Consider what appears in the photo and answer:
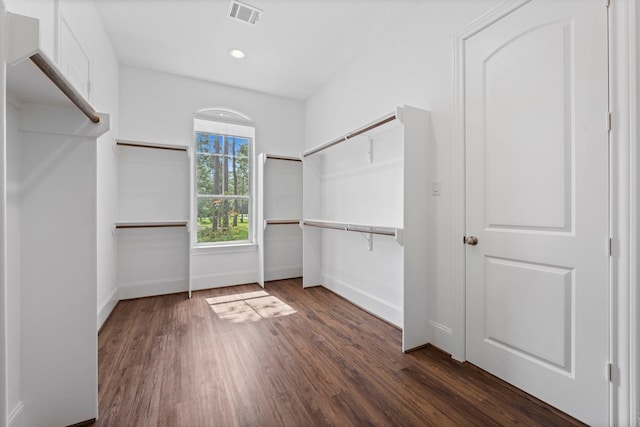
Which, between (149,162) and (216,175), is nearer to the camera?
(149,162)

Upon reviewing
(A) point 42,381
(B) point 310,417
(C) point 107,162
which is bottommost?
(B) point 310,417

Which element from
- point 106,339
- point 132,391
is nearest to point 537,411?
point 132,391

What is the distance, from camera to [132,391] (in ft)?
5.47

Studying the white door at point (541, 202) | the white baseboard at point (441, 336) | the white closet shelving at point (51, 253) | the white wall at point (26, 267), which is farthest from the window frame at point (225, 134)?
the white door at point (541, 202)

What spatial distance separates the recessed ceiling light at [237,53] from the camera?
308 cm

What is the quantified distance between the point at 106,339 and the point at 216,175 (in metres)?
2.28

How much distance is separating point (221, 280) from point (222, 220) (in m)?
0.83

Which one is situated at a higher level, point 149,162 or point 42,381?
point 149,162

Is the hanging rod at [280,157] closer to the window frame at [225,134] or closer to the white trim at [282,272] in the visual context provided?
the window frame at [225,134]

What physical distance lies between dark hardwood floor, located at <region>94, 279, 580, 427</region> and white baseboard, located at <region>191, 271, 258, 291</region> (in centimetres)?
86

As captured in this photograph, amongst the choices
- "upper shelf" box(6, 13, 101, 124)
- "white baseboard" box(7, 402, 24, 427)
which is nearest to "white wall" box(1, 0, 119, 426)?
"white baseboard" box(7, 402, 24, 427)

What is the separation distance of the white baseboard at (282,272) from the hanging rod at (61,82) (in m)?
3.05

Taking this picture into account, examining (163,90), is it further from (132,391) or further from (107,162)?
(132,391)

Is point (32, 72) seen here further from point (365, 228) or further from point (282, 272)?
point (282, 272)
